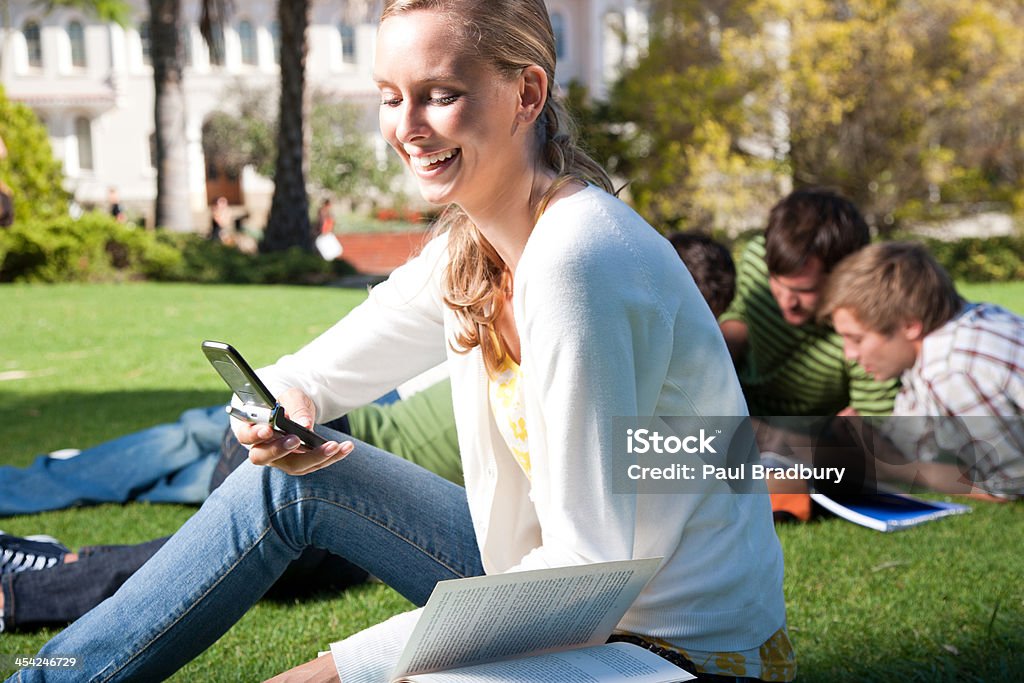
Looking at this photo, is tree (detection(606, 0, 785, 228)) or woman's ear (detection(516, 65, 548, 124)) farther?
tree (detection(606, 0, 785, 228))

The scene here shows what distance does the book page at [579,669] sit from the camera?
169 cm

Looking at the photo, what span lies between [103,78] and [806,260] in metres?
38.3

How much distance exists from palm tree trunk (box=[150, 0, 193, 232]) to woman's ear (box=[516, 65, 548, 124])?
55.0 ft

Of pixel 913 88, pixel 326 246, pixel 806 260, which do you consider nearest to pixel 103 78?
pixel 326 246

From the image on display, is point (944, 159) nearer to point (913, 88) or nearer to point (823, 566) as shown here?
point (913, 88)

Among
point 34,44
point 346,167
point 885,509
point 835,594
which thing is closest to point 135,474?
point 835,594

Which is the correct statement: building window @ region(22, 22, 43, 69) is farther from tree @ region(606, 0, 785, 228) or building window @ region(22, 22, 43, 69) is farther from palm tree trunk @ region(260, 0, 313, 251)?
tree @ region(606, 0, 785, 228)

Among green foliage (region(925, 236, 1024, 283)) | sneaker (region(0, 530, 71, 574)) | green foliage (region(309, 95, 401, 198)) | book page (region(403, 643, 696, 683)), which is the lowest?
green foliage (region(309, 95, 401, 198))

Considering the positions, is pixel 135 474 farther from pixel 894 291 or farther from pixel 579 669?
pixel 579 669

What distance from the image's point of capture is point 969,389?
12.5 feet

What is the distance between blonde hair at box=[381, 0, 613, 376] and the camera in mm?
1839

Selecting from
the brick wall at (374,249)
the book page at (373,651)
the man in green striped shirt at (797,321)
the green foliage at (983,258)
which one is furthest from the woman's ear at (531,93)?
the brick wall at (374,249)

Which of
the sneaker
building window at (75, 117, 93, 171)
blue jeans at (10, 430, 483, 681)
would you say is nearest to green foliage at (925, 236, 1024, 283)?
A: the sneaker

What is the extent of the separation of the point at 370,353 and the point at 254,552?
1.61 ft
